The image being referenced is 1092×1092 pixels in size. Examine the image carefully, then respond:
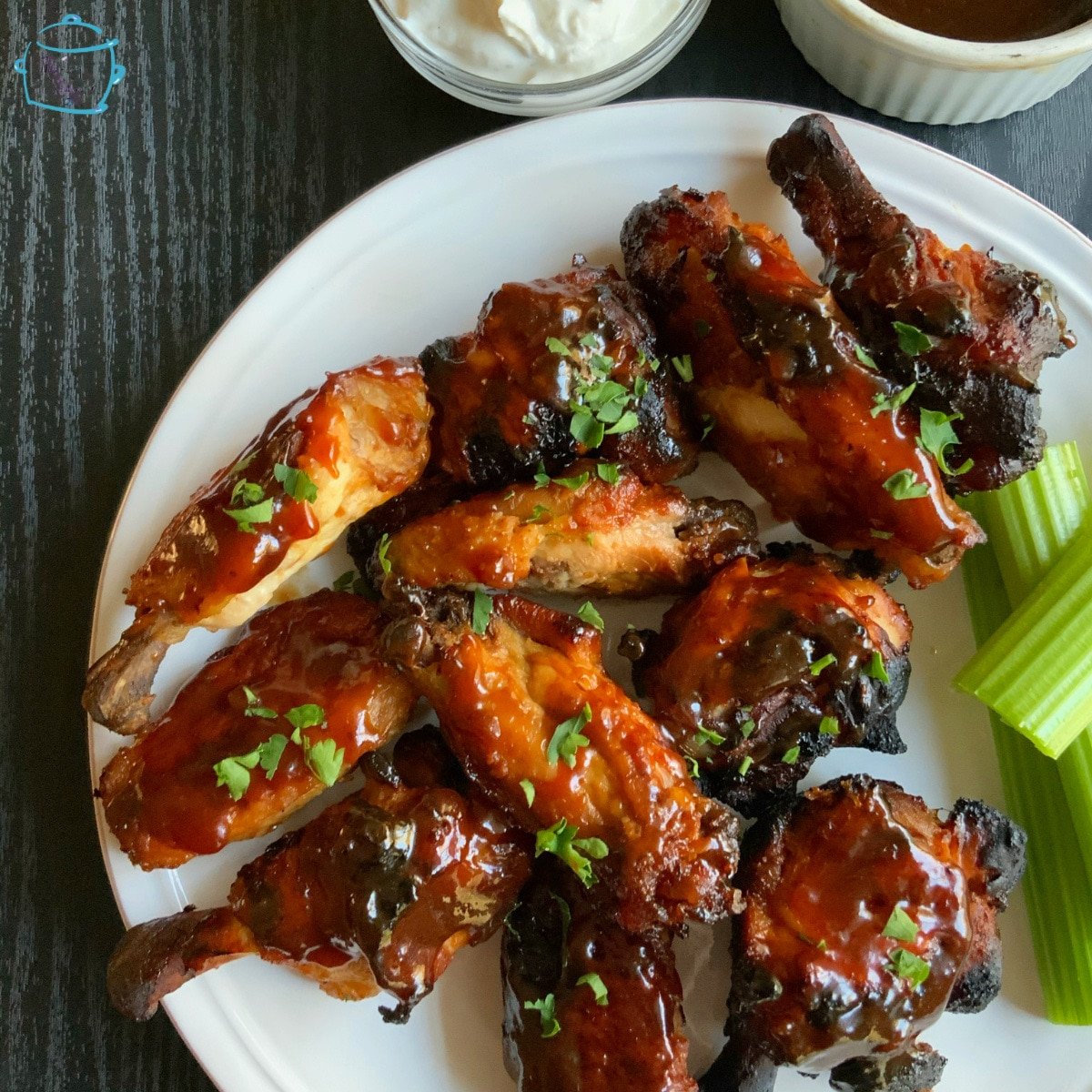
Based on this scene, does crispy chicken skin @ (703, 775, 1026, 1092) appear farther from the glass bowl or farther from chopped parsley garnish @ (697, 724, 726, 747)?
the glass bowl

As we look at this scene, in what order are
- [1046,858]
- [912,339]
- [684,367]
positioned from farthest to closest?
[1046,858] → [684,367] → [912,339]

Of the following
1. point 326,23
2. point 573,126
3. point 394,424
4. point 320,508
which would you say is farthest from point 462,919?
point 326,23

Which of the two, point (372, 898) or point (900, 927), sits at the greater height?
point (900, 927)

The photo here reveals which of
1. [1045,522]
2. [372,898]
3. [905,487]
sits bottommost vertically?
[372,898]

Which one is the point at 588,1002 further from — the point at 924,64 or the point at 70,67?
the point at 70,67

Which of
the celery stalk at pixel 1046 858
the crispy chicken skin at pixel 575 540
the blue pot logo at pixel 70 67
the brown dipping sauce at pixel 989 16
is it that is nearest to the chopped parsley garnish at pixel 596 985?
the crispy chicken skin at pixel 575 540

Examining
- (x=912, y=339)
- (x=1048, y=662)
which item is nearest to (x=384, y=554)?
(x=912, y=339)

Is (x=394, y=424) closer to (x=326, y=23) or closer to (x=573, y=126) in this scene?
(x=573, y=126)

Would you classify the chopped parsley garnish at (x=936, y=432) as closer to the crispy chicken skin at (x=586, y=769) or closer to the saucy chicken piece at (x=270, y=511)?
the crispy chicken skin at (x=586, y=769)
